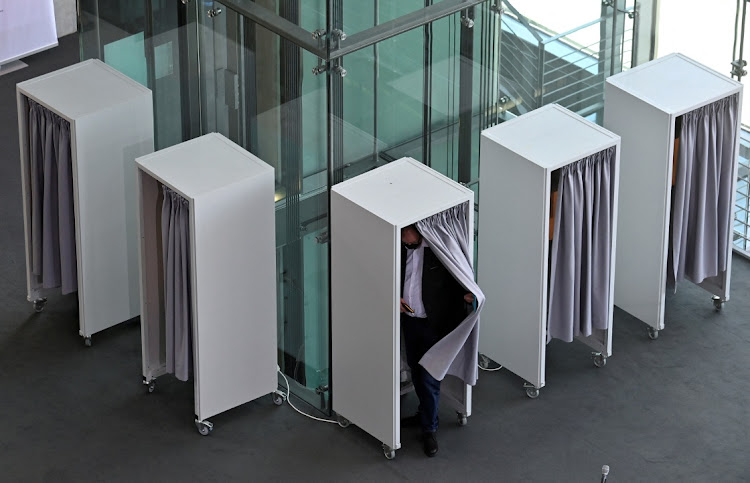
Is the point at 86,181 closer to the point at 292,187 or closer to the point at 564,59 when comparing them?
the point at 292,187

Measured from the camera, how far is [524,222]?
6.82 metres

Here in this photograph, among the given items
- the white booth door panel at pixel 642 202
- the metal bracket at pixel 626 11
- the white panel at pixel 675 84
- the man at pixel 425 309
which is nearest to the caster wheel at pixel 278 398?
the man at pixel 425 309

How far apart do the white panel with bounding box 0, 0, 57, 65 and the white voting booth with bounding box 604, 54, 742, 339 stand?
4419 millimetres

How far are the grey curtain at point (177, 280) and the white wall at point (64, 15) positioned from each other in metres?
4.03

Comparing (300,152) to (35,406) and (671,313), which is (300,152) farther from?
(671,313)

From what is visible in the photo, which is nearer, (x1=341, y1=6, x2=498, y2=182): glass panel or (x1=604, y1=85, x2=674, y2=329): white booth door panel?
(x1=341, y1=6, x2=498, y2=182): glass panel

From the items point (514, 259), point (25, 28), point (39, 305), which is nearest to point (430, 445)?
point (514, 259)

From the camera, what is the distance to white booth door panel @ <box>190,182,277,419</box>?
6.53 metres

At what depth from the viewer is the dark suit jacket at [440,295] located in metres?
6.50

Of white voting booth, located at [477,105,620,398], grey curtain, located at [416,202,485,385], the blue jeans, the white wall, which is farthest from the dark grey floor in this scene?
the white wall

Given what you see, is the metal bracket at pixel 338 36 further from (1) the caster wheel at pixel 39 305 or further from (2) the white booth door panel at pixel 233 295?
(1) the caster wheel at pixel 39 305

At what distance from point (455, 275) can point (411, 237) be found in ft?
0.82

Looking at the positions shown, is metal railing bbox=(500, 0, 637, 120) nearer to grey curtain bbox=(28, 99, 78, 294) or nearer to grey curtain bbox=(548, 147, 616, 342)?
grey curtain bbox=(548, 147, 616, 342)

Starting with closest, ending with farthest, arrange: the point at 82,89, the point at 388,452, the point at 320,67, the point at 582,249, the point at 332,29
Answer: the point at 332,29 < the point at 320,67 < the point at 388,452 < the point at 582,249 < the point at 82,89
